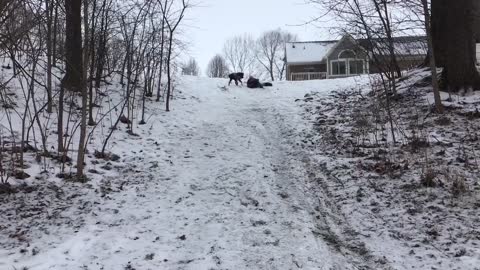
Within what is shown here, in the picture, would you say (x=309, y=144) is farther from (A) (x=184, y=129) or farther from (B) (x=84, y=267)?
(B) (x=84, y=267)

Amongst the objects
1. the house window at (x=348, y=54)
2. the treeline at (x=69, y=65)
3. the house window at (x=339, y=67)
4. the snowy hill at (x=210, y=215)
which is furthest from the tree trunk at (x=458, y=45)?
the house window at (x=339, y=67)

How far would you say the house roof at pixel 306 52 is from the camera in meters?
42.1

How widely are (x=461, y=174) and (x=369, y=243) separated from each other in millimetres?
2191

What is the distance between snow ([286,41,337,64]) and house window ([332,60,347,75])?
4.70ft

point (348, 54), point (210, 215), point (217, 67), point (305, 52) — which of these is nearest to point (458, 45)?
point (210, 215)

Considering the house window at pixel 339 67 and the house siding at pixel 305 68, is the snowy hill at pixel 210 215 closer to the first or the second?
the house window at pixel 339 67

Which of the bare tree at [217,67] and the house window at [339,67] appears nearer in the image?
the house window at [339,67]

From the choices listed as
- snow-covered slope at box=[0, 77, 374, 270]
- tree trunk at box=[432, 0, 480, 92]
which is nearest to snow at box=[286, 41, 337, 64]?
tree trunk at box=[432, 0, 480, 92]

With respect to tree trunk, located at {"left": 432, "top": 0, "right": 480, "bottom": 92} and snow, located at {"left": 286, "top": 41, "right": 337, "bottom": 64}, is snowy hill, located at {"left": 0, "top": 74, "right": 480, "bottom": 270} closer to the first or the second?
tree trunk, located at {"left": 432, "top": 0, "right": 480, "bottom": 92}

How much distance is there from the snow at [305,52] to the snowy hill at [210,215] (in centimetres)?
3265

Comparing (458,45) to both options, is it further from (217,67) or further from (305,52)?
(217,67)

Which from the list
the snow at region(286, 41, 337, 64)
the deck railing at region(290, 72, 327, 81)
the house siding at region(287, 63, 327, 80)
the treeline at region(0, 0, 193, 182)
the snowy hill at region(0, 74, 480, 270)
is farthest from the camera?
the house siding at region(287, 63, 327, 80)

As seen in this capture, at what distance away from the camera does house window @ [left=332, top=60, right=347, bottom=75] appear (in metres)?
39.2

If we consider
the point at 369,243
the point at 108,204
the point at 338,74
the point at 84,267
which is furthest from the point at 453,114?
the point at 338,74
